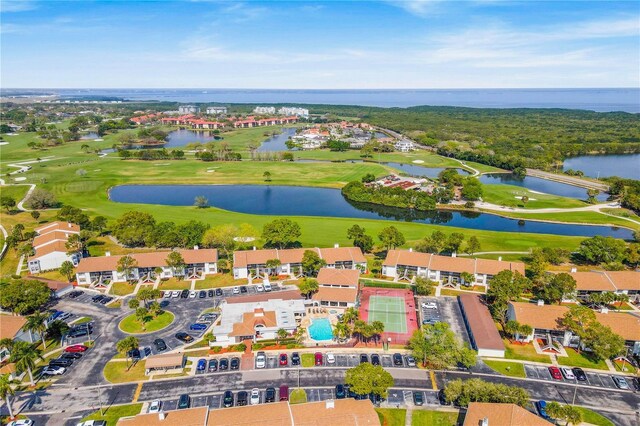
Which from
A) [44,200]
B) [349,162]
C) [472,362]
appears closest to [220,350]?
[472,362]

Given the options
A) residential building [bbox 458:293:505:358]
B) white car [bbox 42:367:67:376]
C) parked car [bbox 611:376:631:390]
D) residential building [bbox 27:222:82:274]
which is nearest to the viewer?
parked car [bbox 611:376:631:390]

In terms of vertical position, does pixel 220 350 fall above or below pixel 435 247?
below

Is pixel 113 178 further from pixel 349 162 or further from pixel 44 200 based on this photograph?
pixel 349 162

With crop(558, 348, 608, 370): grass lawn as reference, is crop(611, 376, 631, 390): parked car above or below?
above

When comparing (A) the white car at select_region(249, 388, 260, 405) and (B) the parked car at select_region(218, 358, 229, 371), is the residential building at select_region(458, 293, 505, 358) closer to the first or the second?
(A) the white car at select_region(249, 388, 260, 405)

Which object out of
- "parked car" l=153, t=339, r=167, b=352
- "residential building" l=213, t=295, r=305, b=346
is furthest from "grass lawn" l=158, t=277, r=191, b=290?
"parked car" l=153, t=339, r=167, b=352

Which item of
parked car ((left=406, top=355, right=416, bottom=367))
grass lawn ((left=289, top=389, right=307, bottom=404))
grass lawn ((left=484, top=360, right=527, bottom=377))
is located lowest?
grass lawn ((left=289, top=389, right=307, bottom=404))

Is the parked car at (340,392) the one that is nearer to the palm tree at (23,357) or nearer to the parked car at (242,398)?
the parked car at (242,398)
